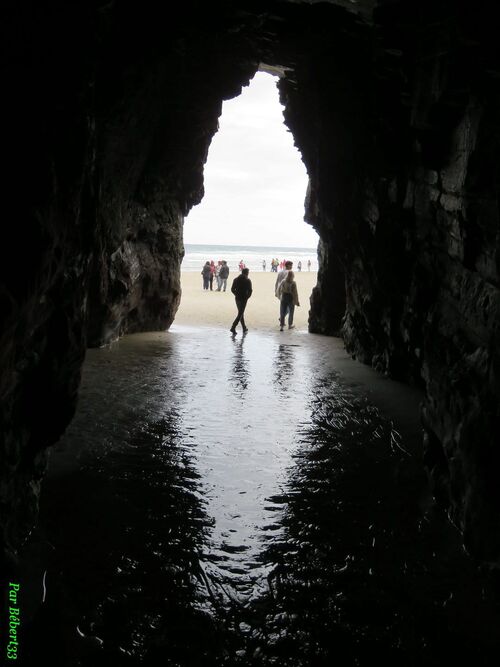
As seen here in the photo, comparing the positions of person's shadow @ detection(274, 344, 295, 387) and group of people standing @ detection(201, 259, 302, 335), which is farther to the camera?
group of people standing @ detection(201, 259, 302, 335)

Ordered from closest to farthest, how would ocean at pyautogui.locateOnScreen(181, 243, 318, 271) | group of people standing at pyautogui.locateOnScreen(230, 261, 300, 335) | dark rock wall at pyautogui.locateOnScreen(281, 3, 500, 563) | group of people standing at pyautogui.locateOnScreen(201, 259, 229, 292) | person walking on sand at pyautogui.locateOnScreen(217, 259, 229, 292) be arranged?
dark rock wall at pyautogui.locateOnScreen(281, 3, 500, 563)
group of people standing at pyautogui.locateOnScreen(230, 261, 300, 335)
person walking on sand at pyautogui.locateOnScreen(217, 259, 229, 292)
group of people standing at pyautogui.locateOnScreen(201, 259, 229, 292)
ocean at pyautogui.locateOnScreen(181, 243, 318, 271)

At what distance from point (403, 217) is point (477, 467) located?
5.91m

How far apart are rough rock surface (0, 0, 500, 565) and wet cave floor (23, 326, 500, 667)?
0.50 metres

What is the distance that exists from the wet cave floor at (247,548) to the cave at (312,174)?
453 millimetres

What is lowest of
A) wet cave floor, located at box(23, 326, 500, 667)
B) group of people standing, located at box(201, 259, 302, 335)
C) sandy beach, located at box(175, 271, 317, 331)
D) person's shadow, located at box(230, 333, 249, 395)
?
wet cave floor, located at box(23, 326, 500, 667)

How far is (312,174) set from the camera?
50.3 ft

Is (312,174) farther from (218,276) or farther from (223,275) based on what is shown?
(218,276)

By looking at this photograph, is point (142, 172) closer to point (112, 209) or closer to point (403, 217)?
point (112, 209)

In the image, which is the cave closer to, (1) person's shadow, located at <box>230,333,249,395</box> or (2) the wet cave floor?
(2) the wet cave floor

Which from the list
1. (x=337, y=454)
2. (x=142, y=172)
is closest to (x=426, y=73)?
(x=337, y=454)

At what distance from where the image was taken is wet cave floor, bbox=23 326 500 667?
10.9 ft

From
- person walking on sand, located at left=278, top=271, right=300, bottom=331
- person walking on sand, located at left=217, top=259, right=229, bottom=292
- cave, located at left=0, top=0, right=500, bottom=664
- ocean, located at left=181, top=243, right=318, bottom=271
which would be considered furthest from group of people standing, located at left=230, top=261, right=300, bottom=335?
ocean, located at left=181, top=243, right=318, bottom=271

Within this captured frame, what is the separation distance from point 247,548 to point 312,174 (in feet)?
42.1

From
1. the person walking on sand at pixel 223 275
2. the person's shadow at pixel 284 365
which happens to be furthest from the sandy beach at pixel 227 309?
the person's shadow at pixel 284 365
